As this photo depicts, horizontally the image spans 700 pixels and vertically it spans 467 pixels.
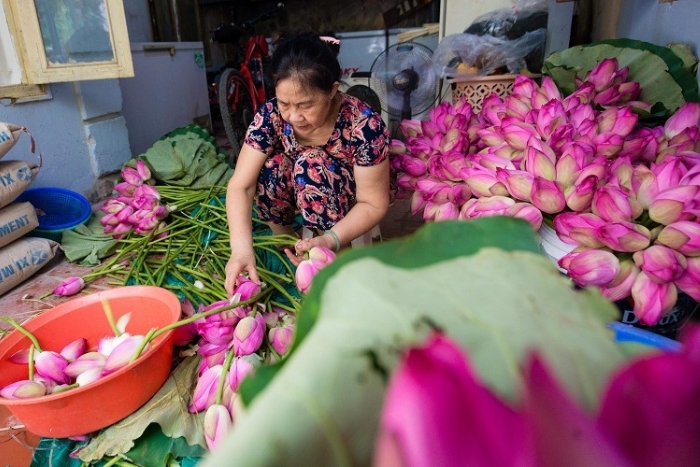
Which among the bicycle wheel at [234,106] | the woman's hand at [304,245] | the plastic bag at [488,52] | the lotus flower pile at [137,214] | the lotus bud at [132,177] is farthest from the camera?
the bicycle wheel at [234,106]

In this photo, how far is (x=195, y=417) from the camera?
2.91 feet

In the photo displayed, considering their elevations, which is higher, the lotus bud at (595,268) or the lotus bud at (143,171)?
the lotus bud at (595,268)

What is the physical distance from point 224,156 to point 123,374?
161 centimetres

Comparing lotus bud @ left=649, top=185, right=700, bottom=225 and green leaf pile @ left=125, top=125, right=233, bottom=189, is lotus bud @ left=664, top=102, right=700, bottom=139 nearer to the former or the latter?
lotus bud @ left=649, top=185, right=700, bottom=225

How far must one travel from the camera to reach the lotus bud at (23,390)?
2.66ft

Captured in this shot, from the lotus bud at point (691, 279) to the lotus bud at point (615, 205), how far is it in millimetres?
100

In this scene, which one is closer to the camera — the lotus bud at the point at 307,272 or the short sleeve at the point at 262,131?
the lotus bud at the point at 307,272

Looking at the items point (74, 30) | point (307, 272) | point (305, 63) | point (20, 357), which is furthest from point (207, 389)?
point (74, 30)

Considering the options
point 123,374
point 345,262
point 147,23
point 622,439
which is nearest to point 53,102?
point 123,374

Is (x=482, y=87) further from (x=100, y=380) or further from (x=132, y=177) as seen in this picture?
(x=100, y=380)

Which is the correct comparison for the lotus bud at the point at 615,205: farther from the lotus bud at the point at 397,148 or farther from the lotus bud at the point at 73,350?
the lotus bud at the point at 73,350

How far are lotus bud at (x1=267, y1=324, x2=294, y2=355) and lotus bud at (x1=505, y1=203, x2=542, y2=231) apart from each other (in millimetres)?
474

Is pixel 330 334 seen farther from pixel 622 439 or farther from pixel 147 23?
pixel 147 23

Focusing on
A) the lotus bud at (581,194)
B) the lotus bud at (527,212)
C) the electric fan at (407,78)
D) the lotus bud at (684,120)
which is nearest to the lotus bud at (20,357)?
the lotus bud at (527,212)
